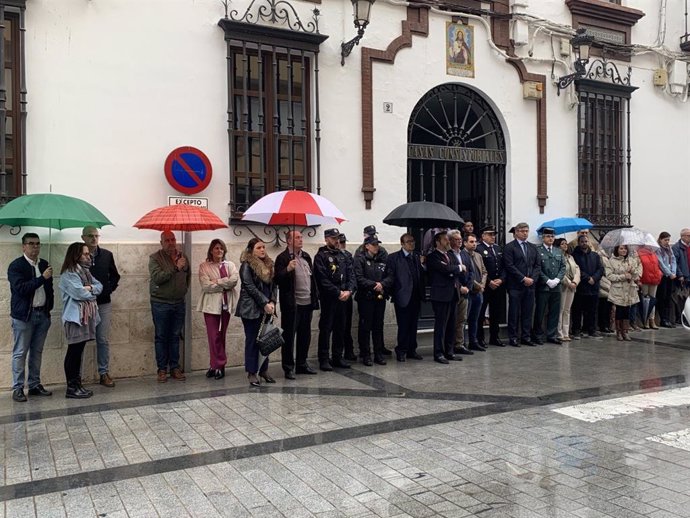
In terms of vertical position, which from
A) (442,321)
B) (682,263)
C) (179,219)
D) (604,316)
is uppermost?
(179,219)

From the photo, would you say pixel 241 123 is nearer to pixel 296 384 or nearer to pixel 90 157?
pixel 90 157

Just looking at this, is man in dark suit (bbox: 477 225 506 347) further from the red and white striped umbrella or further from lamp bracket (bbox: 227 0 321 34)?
lamp bracket (bbox: 227 0 321 34)

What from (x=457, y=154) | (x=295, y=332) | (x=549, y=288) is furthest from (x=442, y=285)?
(x=457, y=154)

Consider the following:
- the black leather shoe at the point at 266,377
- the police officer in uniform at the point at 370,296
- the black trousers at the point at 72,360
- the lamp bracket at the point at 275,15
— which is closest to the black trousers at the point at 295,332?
the black leather shoe at the point at 266,377

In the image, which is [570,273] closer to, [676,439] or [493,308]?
[493,308]

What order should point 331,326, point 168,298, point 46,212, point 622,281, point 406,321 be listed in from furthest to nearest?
point 622,281, point 406,321, point 331,326, point 168,298, point 46,212

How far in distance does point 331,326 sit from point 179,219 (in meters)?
2.50

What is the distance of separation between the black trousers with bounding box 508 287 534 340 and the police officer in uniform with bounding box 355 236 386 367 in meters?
2.68

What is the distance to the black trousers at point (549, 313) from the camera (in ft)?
34.9

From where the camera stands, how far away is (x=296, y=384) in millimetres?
7625

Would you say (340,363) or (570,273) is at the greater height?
(570,273)

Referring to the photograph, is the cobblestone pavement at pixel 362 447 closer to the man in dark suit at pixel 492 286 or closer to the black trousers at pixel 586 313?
the man in dark suit at pixel 492 286

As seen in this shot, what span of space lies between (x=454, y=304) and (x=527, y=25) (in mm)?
5582

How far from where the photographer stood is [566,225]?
1083 cm
